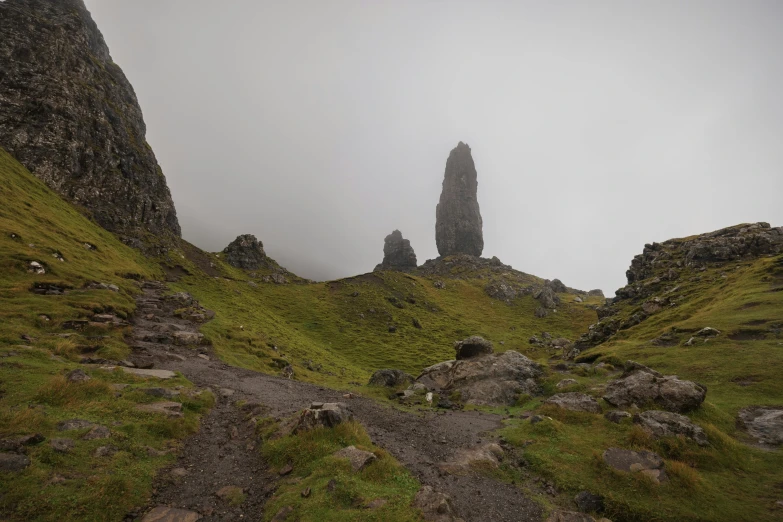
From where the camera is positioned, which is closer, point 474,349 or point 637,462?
point 637,462

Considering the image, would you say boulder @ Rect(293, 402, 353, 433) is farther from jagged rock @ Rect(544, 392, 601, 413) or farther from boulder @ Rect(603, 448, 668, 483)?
jagged rock @ Rect(544, 392, 601, 413)

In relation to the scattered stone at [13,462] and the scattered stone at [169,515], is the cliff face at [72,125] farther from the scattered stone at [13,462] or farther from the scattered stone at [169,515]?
the scattered stone at [169,515]

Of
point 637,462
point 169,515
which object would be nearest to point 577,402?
point 637,462

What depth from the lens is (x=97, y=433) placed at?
44.2 feet

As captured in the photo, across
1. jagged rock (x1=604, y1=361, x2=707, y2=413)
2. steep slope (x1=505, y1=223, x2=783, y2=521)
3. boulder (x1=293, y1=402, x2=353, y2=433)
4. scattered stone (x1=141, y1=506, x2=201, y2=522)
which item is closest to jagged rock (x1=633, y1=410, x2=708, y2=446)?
steep slope (x1=505, y1=223, x2=783, y2=521)

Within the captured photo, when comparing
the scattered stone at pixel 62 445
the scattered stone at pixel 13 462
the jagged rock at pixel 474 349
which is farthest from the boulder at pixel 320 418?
the jagged rock at pixel 474 349

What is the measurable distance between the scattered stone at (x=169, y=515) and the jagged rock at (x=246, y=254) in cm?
12055

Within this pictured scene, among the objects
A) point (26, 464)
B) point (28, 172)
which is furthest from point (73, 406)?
point (28, 172)

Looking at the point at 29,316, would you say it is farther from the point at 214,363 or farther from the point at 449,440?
the point at 449,440

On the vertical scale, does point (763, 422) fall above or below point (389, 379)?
above

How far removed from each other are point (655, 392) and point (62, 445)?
31.8 m

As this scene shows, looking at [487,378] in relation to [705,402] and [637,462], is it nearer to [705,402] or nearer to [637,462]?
[705,402]

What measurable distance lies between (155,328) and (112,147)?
85643 mm

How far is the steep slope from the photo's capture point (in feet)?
44.3
